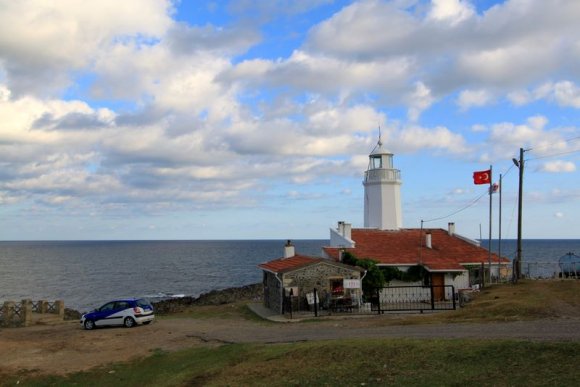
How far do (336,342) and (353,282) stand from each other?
11.6 m

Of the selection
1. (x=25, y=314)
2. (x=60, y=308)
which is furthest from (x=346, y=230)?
(x=25, y=314)

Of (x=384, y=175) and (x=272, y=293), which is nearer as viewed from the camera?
(x=272, y=293)

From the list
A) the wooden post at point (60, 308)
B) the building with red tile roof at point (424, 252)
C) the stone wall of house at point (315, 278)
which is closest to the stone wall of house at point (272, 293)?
the stone wall of house at point (315, 278)

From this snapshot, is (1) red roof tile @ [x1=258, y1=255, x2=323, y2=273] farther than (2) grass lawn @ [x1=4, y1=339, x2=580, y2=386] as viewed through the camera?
Yes

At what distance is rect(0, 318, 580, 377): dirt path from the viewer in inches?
639

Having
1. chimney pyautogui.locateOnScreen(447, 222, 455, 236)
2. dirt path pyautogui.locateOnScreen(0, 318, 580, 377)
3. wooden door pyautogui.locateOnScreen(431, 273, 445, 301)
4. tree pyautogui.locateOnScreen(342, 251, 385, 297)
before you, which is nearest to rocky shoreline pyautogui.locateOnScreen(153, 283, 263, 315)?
chimney pyautogui.locateOnScreen(447, 222, 455, 236)

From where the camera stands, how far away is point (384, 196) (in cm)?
4238

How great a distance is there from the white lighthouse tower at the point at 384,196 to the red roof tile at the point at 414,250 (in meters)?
2.43

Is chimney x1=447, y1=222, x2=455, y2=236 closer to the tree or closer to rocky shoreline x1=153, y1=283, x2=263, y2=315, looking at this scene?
the tree

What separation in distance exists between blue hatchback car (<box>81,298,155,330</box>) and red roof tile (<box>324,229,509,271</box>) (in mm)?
11610

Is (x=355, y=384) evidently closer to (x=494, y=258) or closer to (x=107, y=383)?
(x=107, y=383)

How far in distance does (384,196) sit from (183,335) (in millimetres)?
23434

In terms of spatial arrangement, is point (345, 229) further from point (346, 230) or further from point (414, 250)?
point (414, 250)

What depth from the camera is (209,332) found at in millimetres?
22688
